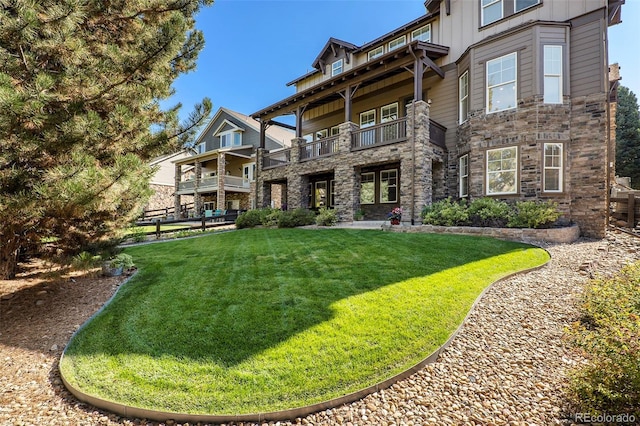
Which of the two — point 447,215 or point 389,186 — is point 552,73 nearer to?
point 447,215

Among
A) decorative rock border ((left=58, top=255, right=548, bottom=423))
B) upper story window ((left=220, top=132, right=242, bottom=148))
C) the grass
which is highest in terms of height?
upper story window ((left=220, top=132, right=242, bottom=148))

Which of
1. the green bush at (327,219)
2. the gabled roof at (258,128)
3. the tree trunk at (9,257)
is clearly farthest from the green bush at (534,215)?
the gabled roof at (258,128)

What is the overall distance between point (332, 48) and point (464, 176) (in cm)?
1208

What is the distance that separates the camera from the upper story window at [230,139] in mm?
27344

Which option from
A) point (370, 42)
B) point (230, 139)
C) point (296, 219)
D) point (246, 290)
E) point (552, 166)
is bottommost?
point (246, 290)

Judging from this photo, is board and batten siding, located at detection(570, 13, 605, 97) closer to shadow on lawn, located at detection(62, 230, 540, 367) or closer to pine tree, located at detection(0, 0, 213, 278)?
shadow on lawn, located at detection(62, 230, 540, 367)

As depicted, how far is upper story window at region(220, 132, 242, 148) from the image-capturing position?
27.3 metres

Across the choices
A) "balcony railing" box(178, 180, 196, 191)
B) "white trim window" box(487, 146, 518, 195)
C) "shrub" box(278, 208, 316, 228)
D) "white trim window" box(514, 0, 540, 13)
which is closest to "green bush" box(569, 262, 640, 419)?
"white trim window" box(487, 146, 518, 195)

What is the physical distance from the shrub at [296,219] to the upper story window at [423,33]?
10.8m

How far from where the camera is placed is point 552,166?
34.2ft

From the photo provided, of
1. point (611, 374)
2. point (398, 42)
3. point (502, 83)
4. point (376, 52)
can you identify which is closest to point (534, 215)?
point (502, 83)

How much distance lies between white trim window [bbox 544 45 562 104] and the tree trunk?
15352 mm

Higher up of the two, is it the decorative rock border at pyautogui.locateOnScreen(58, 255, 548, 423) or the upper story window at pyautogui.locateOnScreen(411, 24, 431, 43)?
the upper story window at pyautogui.locateOnScreen(411, 24, 431, 43)

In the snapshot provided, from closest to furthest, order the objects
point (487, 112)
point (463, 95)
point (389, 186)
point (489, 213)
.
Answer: point (489, 213) → point (487, 112) → point (463, 95) → point (389, 186)
